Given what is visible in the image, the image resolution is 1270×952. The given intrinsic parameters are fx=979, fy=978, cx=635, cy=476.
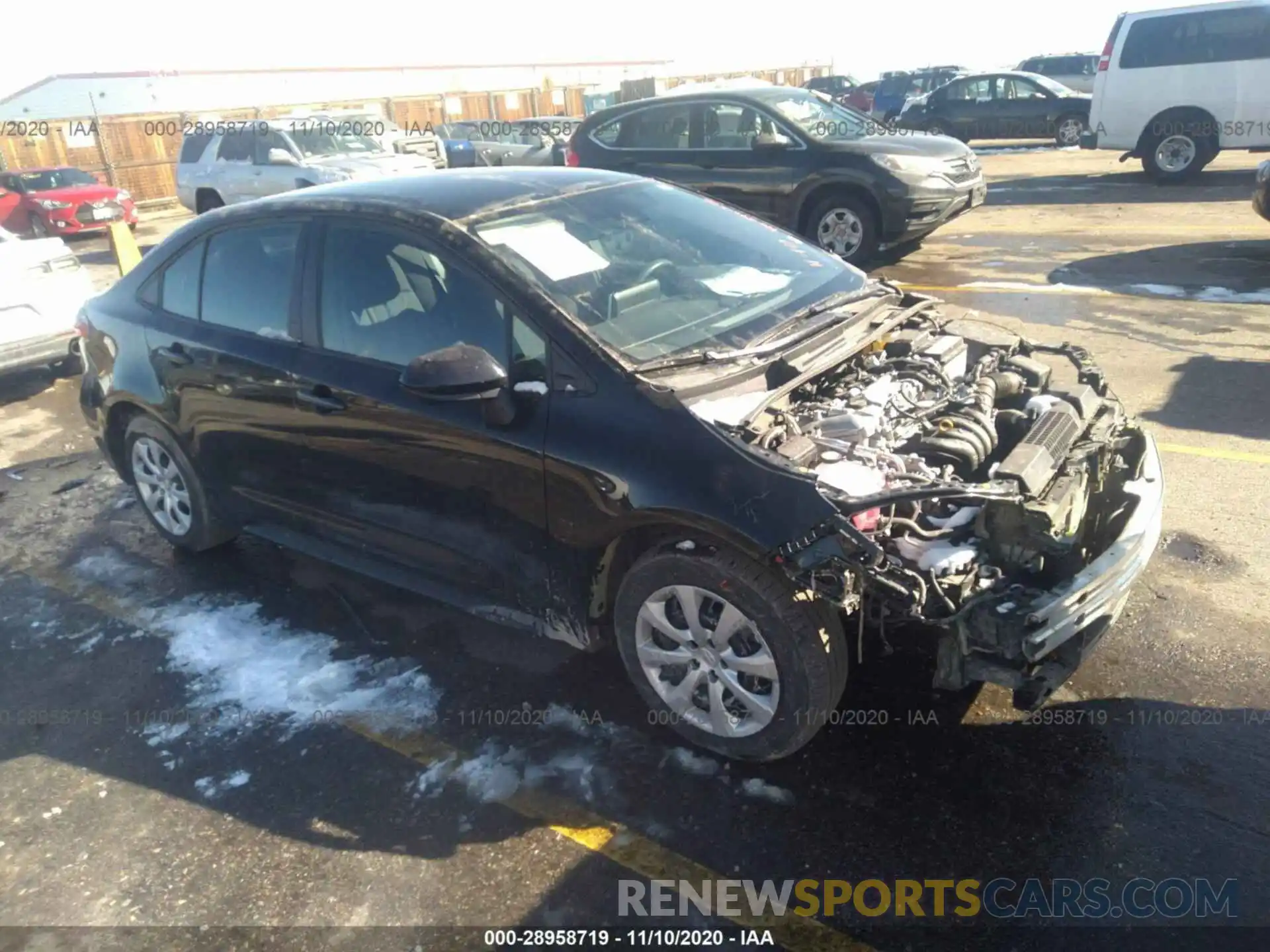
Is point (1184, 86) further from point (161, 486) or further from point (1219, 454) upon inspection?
point (161, 486)

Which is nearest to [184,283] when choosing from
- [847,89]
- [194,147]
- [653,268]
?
[653,268]

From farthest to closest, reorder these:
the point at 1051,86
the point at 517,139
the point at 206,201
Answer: the point at 517,139 → the point at 1051,86 → the point at 206,201

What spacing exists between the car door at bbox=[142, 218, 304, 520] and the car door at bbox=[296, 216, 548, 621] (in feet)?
0.57

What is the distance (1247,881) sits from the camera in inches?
104

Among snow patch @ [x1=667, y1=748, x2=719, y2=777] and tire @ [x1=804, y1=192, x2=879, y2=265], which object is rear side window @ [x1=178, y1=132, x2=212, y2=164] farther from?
snow patch @ [x1=667, y1=748, x2=719, y2=777]

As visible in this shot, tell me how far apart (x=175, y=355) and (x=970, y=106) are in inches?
798

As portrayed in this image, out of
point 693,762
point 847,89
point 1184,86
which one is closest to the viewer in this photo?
point 693,762

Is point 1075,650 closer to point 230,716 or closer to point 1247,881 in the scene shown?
point 1247,881

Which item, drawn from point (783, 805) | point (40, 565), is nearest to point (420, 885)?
point (783, 805)

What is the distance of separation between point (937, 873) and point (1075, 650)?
79 cm

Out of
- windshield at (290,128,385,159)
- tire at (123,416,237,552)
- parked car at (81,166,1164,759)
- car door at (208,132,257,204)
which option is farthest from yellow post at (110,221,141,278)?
parked car at (81,166,1164,759)

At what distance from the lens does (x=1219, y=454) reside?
203 inches

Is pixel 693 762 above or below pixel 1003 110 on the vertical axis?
below

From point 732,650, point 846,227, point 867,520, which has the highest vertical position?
point 867,520
